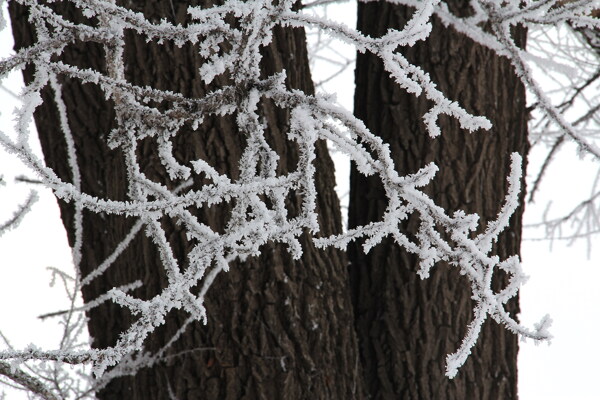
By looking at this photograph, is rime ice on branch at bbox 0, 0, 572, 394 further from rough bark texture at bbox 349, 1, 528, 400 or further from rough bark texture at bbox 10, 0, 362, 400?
rough bark texture at bbox 349, 1, 528, 400

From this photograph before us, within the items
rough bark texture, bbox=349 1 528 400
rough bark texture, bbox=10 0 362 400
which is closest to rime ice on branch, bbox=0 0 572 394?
rough bark texture, bbox=10 0 362 400

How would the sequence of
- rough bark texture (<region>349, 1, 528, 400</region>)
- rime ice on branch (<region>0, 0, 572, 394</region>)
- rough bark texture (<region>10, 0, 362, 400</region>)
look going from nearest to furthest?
rime ice on branch (<region>0, 0, 572, 394</region>) < rough bark texture (<region>10, 0, 362, 400</region>) < rough bark texture (<region>349, 1, 528, 400</region>)

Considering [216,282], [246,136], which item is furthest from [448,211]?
[246,136]

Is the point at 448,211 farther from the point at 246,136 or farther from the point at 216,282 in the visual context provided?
the point at 246,136

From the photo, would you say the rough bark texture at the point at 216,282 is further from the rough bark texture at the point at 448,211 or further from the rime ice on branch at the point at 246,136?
the rime ice on branch at the point at 246,136

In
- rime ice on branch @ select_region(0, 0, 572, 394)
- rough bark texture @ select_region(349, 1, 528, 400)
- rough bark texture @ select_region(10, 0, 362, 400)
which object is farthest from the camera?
Answer: rough bark texture @ select_region(349, 1, 528, 400)

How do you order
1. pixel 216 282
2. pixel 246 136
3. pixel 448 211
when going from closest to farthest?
1. pixel 246 136
2. pixel 216 282
3. pixel 448 211

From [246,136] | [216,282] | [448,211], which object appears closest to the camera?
[246,136]
